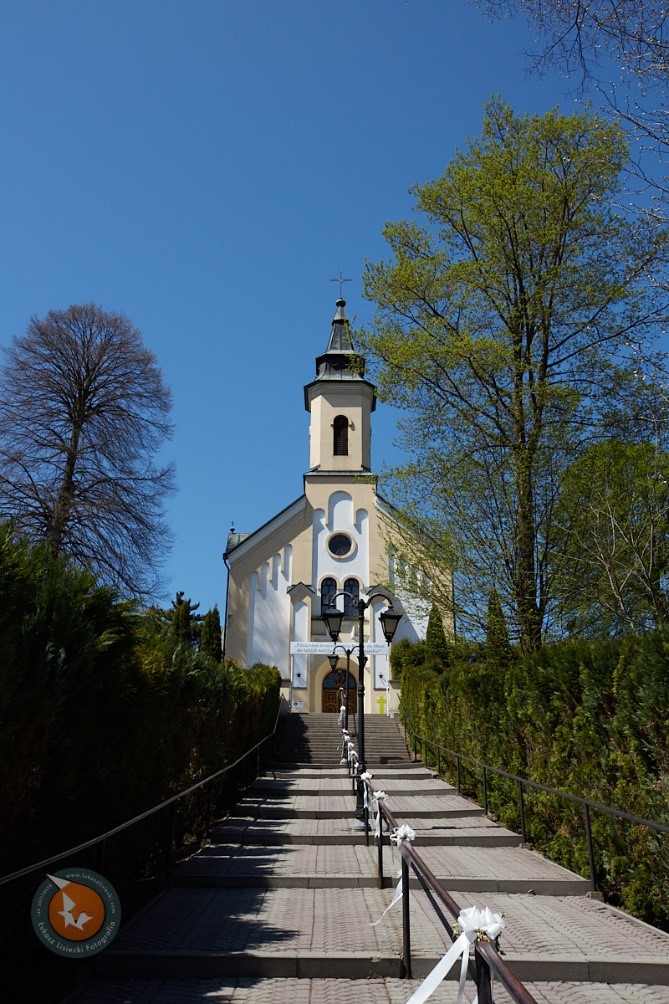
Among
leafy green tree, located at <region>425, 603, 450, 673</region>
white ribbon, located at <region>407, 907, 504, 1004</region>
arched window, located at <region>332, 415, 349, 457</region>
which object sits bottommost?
white ribbon, located at <region>407, 907, 504, 1004</region>

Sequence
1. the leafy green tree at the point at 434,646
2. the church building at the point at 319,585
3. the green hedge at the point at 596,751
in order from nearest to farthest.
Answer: the green hedge at the point at 596,751
the leafy green tree at the point at 434,646
the church building at the point at 319,585

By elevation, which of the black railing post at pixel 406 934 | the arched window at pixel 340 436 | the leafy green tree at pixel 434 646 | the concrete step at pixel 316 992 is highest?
the arched window at pixel 340 436

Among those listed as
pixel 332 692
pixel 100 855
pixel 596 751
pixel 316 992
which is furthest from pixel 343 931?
pixel 332 692

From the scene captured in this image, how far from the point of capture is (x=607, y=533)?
12.3m

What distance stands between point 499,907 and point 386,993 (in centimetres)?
227

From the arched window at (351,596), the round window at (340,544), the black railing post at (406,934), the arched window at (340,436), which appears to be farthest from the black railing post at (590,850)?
the arched window at (340,436)

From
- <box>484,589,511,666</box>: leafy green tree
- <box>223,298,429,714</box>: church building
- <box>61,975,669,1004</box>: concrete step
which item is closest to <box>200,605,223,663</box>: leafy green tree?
<box>223,298,429,714</box>: church building

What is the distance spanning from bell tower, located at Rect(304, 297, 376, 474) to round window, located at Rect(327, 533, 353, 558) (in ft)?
10.6

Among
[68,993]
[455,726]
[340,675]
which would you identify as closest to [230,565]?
[340,675]

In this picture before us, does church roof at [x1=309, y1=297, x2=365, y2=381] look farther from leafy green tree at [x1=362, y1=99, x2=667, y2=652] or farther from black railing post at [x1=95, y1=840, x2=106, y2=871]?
black railing post at [x1=95, y1=840, x2=106, y2=871]

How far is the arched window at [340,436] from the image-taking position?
118 ft

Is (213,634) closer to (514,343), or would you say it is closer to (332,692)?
(332,692)

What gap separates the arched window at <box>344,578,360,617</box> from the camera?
32403mm

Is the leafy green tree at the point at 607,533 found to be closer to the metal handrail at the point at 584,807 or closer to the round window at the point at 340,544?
the metal handrail at the point at 584,807
